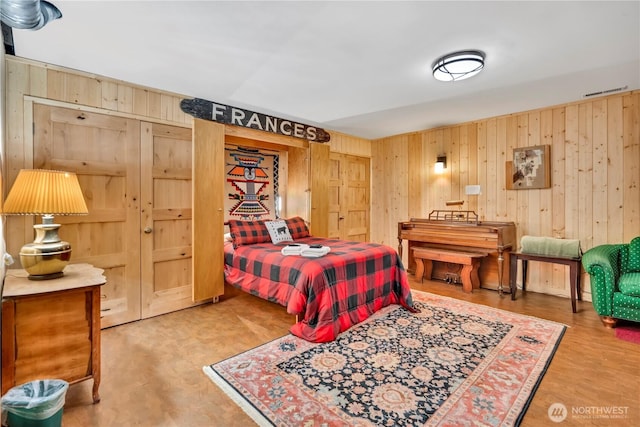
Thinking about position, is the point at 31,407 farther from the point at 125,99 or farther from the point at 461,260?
the point at 461,260

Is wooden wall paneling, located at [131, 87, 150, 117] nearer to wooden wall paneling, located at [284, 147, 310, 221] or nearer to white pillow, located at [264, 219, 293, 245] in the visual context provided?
white pillow, located at [264, 219, 293, 245]

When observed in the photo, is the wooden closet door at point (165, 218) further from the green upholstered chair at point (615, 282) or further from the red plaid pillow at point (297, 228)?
Answer: the green upholstered chair at point (615, 282)

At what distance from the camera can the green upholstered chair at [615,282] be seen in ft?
8.60

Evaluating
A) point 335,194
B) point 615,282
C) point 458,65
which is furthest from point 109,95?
point 615,282

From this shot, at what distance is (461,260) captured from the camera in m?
3.93

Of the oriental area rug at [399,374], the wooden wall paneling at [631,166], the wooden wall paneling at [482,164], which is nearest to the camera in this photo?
the oriental area rug at [399,374]

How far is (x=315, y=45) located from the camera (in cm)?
228

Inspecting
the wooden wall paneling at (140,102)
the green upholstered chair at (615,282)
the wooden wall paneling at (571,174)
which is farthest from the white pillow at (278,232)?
the wooden wall paneling at (571,174)

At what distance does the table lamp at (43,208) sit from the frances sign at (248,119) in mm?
1727

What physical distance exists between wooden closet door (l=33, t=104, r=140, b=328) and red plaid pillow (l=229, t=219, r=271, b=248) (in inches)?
39.5

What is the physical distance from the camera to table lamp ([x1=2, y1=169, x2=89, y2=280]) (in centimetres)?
179

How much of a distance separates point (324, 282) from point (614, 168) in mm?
3565

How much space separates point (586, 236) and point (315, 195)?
11.4 feet

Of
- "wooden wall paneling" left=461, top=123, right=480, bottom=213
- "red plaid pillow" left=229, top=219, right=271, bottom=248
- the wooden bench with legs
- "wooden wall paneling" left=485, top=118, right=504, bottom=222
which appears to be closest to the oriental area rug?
the wooden bench with legs
